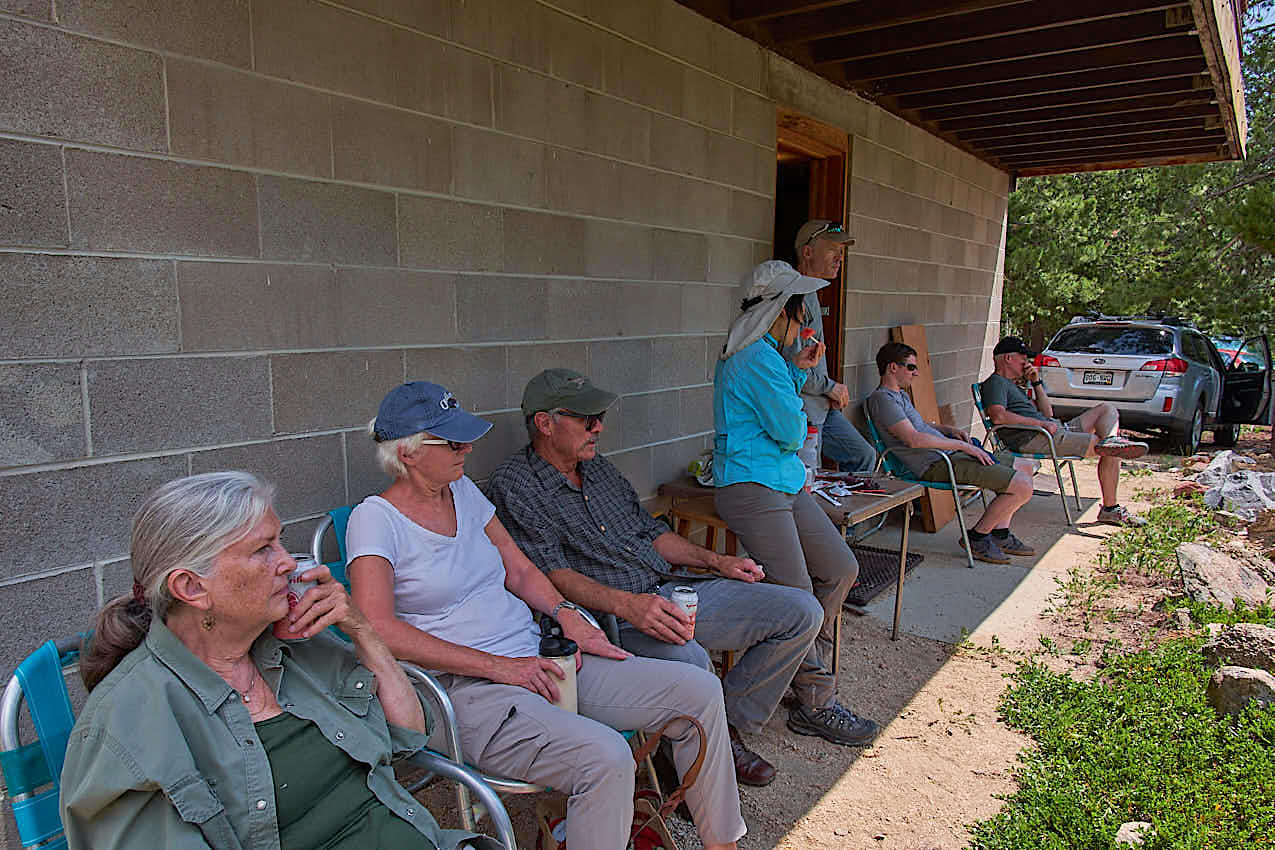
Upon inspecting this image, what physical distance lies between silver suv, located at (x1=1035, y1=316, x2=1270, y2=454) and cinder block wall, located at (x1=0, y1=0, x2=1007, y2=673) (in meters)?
6.55

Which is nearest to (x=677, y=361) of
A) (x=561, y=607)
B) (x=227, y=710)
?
(x=561, y=607)

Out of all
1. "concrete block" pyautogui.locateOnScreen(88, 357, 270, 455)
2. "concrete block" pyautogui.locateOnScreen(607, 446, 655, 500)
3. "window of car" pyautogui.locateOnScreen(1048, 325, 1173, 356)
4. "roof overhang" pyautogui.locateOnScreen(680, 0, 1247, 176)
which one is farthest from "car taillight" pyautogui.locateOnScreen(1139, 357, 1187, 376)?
"concrete block" pyautogui.locateOnScreen(88, 357, 270, 455)

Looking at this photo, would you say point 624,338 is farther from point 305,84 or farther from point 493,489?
point 305,84

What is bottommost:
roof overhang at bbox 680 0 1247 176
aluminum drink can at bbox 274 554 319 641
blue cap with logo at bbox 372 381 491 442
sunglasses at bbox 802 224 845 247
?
aluminum drink can at bbox 274 554 319 641

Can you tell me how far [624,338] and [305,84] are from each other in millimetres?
1586

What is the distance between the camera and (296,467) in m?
2.18

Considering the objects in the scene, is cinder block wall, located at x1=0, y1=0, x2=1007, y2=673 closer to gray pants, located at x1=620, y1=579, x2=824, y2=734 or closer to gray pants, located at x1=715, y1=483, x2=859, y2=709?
gray pants, located at x1=715, y1=483, x2=859, y2=709

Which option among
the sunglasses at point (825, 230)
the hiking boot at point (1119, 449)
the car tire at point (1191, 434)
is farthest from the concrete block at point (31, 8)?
the car tire at point (1191, 434)

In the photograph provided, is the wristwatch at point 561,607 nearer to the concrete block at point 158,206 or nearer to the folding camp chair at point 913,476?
the concrete block at point 158,206

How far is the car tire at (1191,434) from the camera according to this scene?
8.66 metres

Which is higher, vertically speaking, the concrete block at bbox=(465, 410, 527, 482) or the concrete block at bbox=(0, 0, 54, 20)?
the concrete block at bbox=(0, 0, 54, 20)

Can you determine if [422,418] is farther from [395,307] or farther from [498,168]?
[498,168]

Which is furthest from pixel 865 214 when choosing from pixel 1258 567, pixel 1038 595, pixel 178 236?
pixel 178 236

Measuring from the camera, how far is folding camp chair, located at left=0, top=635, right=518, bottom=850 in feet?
4.39
